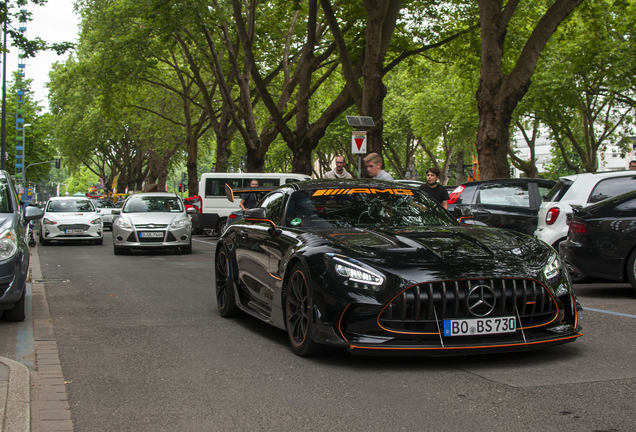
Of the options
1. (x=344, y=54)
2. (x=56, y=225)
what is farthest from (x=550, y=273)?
(x=56, y=225)

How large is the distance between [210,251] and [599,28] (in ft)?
43.2

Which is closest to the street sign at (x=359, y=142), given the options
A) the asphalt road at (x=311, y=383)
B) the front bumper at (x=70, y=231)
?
the front bumper at (x=70, y=231)

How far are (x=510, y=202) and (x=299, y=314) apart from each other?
8.26 m

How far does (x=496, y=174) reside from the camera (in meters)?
17.3

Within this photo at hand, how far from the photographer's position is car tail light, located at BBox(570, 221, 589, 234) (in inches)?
362

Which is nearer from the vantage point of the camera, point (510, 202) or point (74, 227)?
point (510, 202)

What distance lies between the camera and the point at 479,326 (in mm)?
4977

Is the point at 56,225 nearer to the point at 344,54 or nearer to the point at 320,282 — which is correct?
the point at 344,54

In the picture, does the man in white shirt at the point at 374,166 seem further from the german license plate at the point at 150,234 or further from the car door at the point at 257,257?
the german license plate at the point at 150,234

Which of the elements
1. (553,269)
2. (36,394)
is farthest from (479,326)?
(36,394)

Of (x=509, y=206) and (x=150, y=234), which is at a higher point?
(x=509, y=206)

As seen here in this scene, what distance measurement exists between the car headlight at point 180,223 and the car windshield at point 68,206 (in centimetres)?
709

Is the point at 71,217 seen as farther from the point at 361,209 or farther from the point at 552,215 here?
the point at 361,209

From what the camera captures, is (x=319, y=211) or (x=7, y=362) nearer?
(x=7, y=362)
